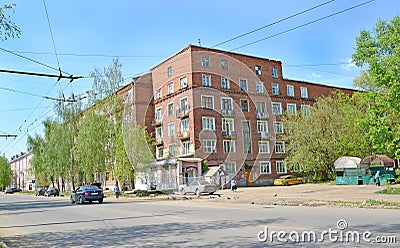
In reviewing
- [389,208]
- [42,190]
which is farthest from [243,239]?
[42,190]

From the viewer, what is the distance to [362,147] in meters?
45.7

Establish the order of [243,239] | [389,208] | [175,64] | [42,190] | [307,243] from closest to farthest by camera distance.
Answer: [307,243] → [243,239] → [389,208] → [175,64] → [42,190]

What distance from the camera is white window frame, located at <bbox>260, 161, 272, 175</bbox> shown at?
54812mm

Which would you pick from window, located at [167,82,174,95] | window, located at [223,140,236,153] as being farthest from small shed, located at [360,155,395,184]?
window, located at [167,82,174,95]

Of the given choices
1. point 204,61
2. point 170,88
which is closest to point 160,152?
point 170,88

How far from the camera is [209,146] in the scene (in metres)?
49.5

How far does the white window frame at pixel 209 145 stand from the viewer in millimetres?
45806

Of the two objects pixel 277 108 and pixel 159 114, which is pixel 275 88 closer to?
pixel 277 108

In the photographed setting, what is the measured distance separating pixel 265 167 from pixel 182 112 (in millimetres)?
15058

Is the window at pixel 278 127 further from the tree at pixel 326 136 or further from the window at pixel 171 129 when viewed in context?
the window at pixel 171 129

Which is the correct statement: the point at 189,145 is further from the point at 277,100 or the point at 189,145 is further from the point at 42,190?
the point at 42,190

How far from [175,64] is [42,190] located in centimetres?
3807

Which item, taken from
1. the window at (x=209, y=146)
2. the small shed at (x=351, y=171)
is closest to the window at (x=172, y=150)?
the window at (x=209, y=146)

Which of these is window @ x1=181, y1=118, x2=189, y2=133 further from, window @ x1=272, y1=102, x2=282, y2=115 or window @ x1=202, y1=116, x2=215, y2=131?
window @ x1=272, y1=102, x2=282, y2=115
